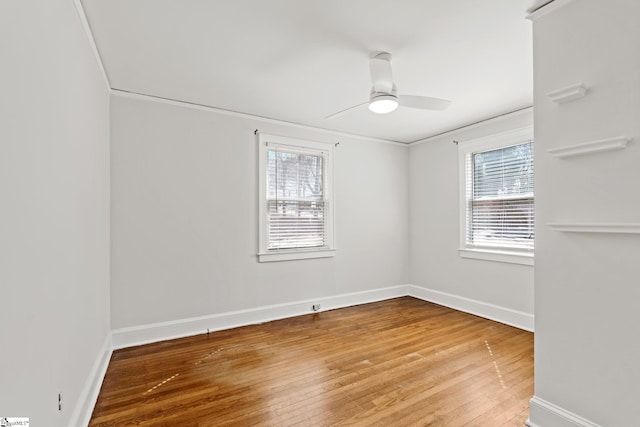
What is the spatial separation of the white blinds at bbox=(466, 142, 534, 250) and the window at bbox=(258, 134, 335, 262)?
75.7 inches

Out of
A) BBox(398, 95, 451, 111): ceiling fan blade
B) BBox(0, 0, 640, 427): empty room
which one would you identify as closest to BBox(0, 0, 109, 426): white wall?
BBox(0, 0, 640, 427): empty room

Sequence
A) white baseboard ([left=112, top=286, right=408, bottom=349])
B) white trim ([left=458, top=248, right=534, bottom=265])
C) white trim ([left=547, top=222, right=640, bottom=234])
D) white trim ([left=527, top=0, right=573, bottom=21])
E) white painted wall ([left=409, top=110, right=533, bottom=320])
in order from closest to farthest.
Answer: white trim ([left=547, top=222, right=640, bottom=234])
white trim ([left=527, top=0, right=573, bottom=21])
white baseboard ([left=112, top=286, right=408, bottom=349])
white trim ([left=458, top=248, right=534, bottom=265])
white painted wall ([left=409, top=110, right=533, bottom=320])

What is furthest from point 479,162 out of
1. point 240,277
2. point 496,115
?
point 240,277

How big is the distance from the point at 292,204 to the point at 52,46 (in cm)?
290

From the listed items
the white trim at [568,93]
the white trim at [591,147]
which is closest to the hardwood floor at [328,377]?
the white trim at [591,147]

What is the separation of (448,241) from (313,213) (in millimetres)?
1990

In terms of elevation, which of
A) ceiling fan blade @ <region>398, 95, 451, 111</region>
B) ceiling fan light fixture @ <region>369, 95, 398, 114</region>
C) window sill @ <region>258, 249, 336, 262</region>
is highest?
ceiling fan blade @ <region>398, 95, 451, 111</region>

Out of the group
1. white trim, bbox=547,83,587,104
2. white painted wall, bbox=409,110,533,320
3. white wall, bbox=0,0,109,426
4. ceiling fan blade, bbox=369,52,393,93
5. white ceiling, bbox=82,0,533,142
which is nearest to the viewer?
white wall, bbox=0,0,109,426

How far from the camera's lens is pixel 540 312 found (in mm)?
1917

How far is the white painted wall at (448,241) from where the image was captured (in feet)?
12.3

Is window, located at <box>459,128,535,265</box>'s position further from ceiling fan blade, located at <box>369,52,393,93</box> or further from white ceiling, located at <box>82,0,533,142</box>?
ceiling fan blade, located at <box>369,52,393,93</box>

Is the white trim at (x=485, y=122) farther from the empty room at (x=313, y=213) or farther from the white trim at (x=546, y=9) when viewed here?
the white trim at (x=546, y=9)

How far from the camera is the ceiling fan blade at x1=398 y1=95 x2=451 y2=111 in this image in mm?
2599

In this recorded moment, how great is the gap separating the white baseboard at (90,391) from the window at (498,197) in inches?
164
